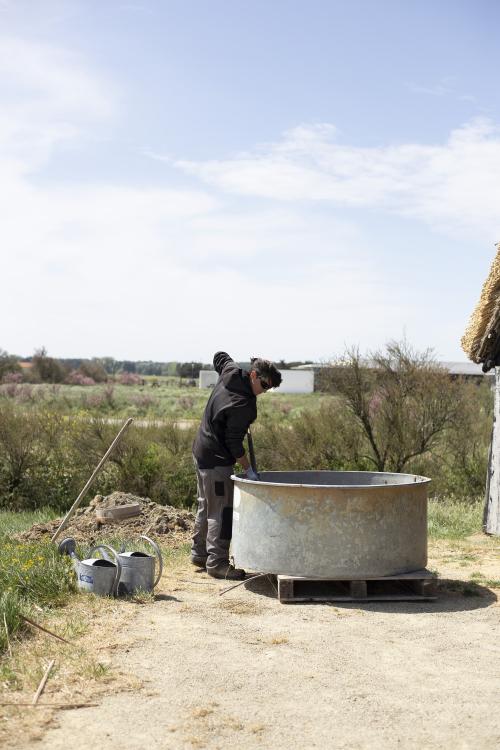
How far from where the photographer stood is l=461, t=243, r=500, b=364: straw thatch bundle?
11727 millimetres

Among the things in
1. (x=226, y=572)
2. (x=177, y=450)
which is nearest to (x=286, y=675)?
(x=226, y=572)

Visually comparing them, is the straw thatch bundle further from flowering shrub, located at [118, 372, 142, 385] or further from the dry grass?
flowering shrub, located at [118, 372, 142, 385]

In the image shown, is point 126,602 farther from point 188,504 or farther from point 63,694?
point 188,504

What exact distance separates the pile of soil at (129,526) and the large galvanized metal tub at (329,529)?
304 cm

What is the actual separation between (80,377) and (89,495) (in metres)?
44.9

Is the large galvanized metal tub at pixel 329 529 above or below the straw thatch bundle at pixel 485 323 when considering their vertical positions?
below

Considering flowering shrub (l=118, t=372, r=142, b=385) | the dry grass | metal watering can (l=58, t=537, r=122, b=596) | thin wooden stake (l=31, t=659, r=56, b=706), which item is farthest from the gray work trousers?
flowering shrub (l=118, t=372, r=142, b=385)

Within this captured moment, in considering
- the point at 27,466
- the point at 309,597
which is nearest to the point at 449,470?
the point at 27,466

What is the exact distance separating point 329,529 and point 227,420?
4.48 feet

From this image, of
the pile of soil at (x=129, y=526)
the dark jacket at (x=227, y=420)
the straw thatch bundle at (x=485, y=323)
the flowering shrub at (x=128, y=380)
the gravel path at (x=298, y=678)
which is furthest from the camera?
the flowering shrub at (x=128, y=380)

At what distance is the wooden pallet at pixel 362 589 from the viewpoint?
24.2ft

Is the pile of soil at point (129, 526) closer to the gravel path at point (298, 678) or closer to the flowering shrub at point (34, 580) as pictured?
the flowering shrub at point (34, 580)

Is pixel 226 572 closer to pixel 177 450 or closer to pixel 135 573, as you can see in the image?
pixel 135 573

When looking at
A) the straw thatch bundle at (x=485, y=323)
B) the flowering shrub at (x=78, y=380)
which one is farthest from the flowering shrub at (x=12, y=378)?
the straw thatch bundle at (x=485, y=323)
